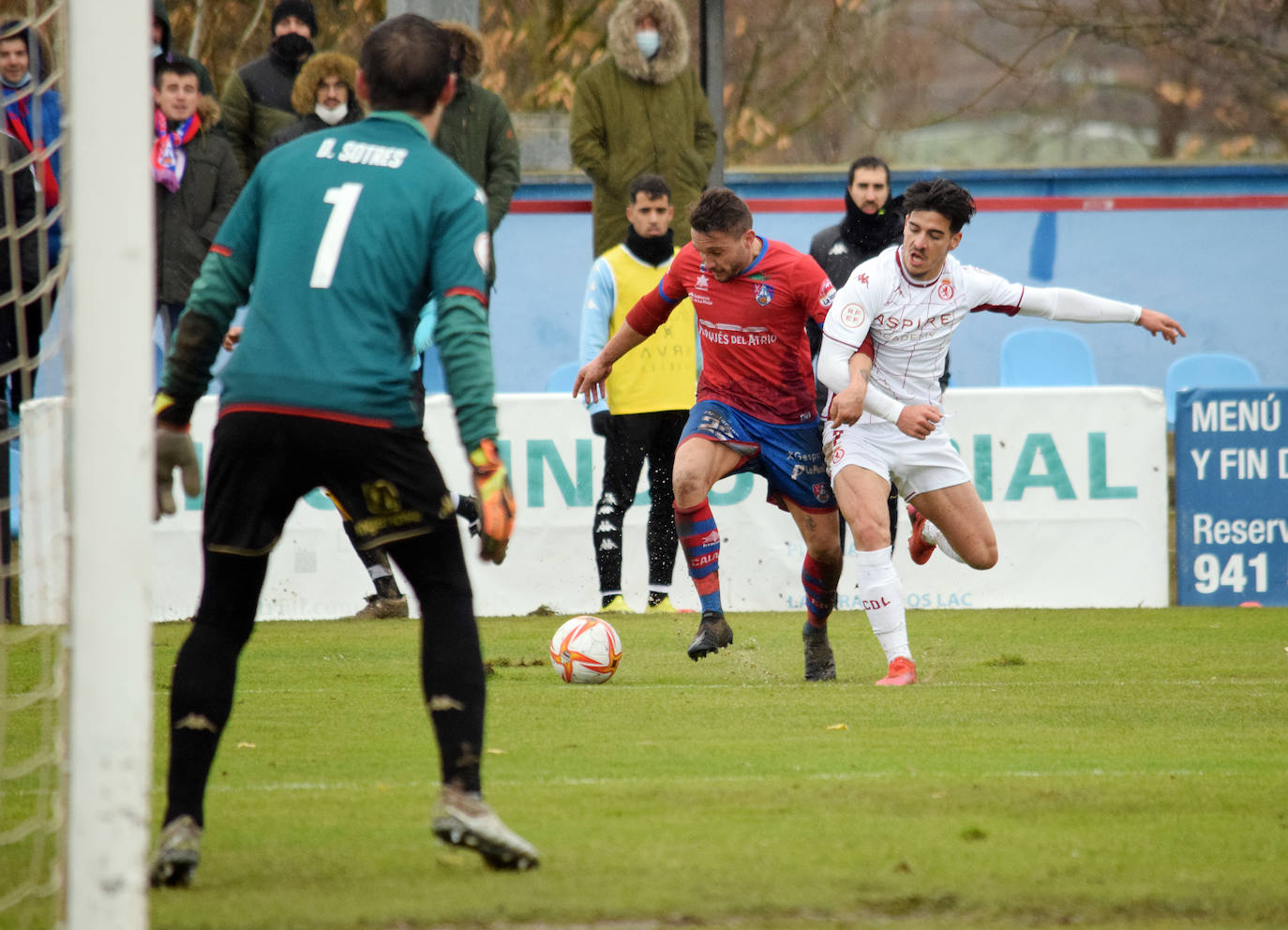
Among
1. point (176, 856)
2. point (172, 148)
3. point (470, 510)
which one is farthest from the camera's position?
point (172, 148)

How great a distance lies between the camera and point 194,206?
403 inches

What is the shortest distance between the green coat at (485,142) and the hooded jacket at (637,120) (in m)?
1.12

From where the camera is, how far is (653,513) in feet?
34.8

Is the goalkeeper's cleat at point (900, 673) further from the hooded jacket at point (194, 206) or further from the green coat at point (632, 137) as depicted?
the green coat at point (632, 137)

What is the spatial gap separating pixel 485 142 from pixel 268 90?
4.22 feet

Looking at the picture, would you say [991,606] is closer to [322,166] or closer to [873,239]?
[873,239]

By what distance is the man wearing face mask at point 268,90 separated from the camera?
10797mm

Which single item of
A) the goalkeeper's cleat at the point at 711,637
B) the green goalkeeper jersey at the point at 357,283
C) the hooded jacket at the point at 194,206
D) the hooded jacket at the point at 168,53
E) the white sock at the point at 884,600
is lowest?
the goalkeeper's cleat at the point at 711,637

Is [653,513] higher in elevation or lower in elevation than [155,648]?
higher

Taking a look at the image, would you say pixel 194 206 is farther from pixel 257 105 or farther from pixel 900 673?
pixel 900 673

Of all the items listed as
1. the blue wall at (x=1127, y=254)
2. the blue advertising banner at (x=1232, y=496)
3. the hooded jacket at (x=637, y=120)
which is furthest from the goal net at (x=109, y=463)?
the blue wall at (x=1127, y=254)

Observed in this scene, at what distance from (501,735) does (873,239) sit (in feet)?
16.3

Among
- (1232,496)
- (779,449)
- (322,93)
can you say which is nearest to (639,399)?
(322,93)

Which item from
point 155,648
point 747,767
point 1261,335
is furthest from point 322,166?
point 1261,335
